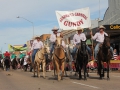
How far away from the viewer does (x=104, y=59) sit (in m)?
14.9

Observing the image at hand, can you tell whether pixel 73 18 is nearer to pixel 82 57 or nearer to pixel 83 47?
pixel 82 57

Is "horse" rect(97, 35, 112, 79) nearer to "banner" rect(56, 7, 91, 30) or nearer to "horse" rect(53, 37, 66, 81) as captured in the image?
"horse" rect(53, 37, 66, 81)

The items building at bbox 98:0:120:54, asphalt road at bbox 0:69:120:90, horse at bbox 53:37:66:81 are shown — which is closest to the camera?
asphalt road at bbox 0:69:120:90

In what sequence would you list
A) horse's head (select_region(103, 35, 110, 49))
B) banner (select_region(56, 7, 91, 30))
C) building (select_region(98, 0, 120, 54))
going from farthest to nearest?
building (select_region(98, 0, 120, 54)) → banner (select_region(56, 7, 91, 30)) → horse's head (select_region(103, 35, 110, 49))

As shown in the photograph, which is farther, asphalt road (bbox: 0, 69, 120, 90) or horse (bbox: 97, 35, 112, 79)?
horse (bbox: 97, 35, 112, 79)

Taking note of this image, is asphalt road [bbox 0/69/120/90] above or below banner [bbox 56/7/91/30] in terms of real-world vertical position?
below

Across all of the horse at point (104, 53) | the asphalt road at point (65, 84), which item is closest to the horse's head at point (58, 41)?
the asphalt road at point (65, 84)

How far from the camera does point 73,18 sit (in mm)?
22875

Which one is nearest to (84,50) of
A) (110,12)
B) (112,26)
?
(112,26)

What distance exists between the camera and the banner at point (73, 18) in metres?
22.4

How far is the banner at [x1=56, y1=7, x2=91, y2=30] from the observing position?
22.4 metres

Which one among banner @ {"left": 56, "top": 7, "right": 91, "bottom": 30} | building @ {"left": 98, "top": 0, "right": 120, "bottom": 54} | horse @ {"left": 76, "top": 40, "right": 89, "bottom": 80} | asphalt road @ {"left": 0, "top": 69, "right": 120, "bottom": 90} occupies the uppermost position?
building @ {"left": 98, "top": 0, "right": 120, "bottom": 54}

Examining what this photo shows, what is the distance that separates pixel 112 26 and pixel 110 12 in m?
8.69

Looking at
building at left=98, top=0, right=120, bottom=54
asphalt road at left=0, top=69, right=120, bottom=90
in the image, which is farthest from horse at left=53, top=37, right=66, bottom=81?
building at left=98, top=0, right=120, bottom=54
